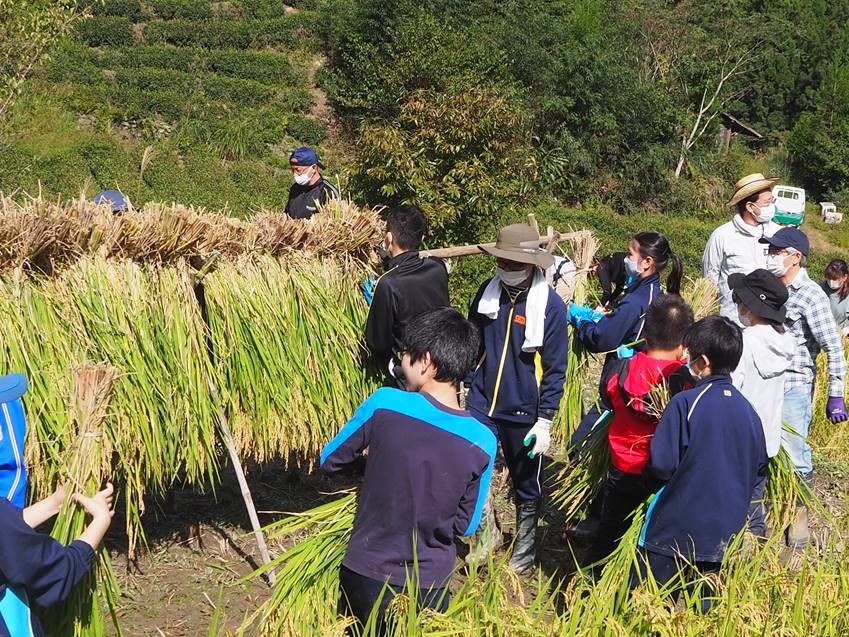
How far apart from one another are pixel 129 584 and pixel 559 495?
7.31ft

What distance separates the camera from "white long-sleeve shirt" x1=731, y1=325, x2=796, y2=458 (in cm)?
414

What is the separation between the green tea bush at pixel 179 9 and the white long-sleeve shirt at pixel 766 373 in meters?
27.9

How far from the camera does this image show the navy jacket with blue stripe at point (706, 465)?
334 cm

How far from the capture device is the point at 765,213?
5.64m

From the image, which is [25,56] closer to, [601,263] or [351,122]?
[601,263]

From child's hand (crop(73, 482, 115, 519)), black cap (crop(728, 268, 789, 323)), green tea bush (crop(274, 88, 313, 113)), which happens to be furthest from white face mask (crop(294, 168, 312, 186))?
green tea bush (crop(274, 88, 313, 113))

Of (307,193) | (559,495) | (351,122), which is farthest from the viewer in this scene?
(351,122)

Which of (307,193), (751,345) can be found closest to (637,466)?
(751,345)

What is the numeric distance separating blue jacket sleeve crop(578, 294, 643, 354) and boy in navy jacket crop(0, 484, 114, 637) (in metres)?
2.86

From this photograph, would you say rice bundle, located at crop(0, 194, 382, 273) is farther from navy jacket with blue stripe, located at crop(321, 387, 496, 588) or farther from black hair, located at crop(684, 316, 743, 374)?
black hair, located at crop(684, 316, 743, 374)

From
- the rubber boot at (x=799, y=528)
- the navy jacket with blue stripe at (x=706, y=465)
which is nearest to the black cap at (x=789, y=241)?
the rubber boot at (x=799, y=528)

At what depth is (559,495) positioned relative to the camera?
4.82 m

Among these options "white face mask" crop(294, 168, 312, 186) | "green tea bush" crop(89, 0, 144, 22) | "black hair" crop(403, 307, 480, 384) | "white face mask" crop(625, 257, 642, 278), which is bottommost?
"green tea bush" crop(89, 0, 144, 22)

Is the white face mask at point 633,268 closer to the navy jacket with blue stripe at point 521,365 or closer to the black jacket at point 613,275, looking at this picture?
the black jacket at point 613,275
